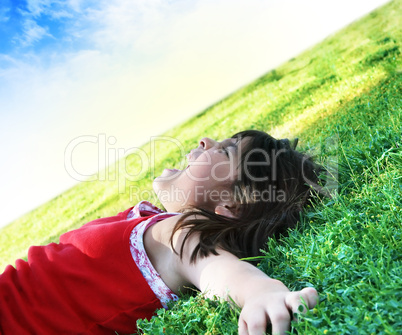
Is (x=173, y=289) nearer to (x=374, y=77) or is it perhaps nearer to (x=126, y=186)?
(x=374, y=77)

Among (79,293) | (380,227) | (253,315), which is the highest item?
(79,293)

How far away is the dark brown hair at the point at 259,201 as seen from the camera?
250 cm

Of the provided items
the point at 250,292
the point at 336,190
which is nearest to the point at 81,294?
the point at 250,292

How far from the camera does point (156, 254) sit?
2621mm

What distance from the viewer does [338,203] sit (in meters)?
2.62

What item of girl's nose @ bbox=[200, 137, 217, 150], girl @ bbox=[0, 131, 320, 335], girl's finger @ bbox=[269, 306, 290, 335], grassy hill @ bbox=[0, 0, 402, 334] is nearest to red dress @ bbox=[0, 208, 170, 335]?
girl @ bbox=[0, 131, 320, 335]

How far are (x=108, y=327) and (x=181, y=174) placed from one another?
1.13 m

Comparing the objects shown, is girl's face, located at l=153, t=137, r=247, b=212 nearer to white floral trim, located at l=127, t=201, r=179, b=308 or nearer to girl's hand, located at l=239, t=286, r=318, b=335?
white floral trim, located at l=127, t=201, r=179, b=308

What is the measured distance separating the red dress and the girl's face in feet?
1.67

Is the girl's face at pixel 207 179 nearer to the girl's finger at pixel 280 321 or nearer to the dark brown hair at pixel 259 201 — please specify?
the dark brown hair at pixel 259 201

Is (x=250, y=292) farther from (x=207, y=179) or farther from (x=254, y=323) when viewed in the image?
(x=207, y=179)

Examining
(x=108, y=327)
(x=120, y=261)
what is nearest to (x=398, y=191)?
(x=120, y=261)

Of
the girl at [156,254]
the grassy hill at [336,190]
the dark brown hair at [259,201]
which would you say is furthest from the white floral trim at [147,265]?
the dark brown hair at [259,201]

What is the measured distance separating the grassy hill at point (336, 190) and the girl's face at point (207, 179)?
0.58m
